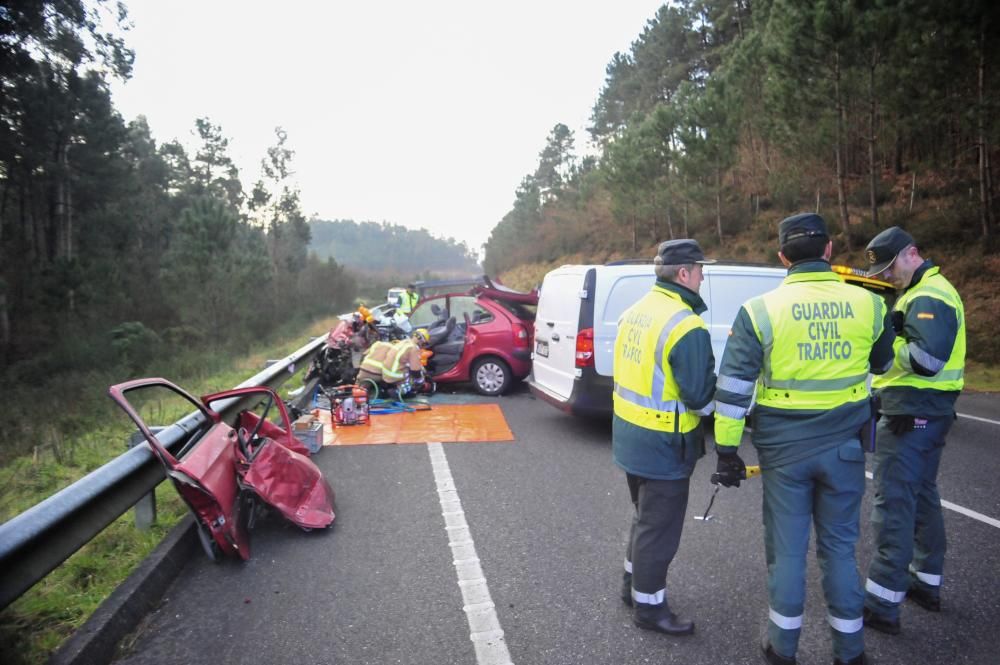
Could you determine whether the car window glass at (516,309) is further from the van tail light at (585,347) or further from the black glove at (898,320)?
the black glove at (898,320)

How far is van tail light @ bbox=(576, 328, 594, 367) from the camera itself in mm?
6680

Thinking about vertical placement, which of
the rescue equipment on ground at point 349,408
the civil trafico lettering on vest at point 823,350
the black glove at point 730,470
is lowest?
the rescue equipment on ground at point 349,408

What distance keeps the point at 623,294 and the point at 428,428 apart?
9.30ft

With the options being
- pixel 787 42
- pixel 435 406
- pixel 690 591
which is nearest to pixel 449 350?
pixel 435 406

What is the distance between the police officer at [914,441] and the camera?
318cm

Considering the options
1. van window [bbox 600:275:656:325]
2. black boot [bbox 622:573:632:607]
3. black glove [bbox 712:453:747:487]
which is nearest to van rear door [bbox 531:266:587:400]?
van window [bbox 600:275:656:325]

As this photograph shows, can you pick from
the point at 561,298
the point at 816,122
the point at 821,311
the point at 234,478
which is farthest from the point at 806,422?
the point at 816,122

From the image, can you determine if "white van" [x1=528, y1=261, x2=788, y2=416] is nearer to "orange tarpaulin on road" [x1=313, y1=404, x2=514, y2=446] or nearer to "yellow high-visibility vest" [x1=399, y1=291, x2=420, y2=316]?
"orange tarpaulin on road" [x1=313, y1=404, x2=514, y2=446]

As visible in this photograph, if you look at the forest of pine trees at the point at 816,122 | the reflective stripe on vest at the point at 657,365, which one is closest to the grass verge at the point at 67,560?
the reflective stripe on vest at the point at 657,365

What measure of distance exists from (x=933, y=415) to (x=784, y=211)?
24497mm

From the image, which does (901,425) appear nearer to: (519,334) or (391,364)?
(519,334)

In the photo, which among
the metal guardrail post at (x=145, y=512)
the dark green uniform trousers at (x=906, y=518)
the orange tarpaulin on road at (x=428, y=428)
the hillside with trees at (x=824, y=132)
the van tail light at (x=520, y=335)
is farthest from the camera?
the hillside with trees at (x=824, y=132)

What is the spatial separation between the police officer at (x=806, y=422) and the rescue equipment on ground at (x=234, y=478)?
9.32 feet

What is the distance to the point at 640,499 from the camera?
3.19m
